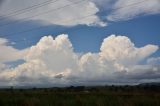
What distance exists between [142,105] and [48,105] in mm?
6753

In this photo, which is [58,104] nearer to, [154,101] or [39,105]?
[39,105]

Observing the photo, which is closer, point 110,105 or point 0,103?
point 110,105

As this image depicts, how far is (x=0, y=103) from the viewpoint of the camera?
2883 cm

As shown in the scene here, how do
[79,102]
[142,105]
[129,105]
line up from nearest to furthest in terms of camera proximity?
[129,105]
[142,105]
[79,102]

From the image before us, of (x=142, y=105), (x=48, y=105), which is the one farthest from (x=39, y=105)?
(x=142, y=105)

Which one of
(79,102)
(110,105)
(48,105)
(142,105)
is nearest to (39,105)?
(48,105)

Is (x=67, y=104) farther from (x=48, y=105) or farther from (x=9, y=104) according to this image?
(x=9, y=104)

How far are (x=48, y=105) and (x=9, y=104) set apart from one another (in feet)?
14.0

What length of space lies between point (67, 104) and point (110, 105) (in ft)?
11.7

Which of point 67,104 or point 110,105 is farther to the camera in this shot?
point 67,104

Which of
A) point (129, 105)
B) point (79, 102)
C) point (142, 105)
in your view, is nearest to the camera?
point (129, 105)

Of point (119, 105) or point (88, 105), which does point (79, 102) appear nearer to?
point (88, 105)

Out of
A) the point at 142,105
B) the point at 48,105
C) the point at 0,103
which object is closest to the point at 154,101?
the point at 142,105

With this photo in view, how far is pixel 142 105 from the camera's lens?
24.9m
